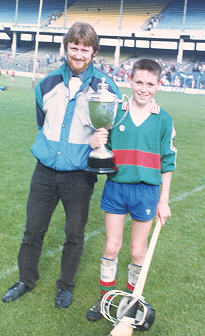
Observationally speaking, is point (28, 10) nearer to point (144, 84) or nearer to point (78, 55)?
point (78, 55)

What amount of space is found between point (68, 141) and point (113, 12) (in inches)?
1751

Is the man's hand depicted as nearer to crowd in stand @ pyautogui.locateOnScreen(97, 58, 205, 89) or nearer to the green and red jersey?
the green and red jersey

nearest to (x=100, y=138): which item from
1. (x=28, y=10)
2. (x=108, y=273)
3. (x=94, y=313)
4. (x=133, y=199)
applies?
(x=133, y=199)

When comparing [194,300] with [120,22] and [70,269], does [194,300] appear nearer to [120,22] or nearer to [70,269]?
[70,269]

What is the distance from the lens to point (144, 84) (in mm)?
2549

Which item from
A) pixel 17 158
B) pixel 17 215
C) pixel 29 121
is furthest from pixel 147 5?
pixel 17 215

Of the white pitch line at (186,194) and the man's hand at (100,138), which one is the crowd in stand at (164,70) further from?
the man's hand at (100,138)

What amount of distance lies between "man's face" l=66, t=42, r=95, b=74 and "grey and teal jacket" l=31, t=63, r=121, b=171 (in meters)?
0.09

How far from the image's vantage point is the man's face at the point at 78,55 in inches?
103

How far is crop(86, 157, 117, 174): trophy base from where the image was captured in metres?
2.56

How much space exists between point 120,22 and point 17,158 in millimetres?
36211

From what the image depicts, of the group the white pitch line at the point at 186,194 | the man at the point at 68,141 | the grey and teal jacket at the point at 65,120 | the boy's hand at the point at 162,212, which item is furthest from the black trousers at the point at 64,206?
the white pitch line at the point at 186,194

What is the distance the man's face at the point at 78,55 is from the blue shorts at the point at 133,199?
79 cm

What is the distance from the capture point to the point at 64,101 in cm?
279
